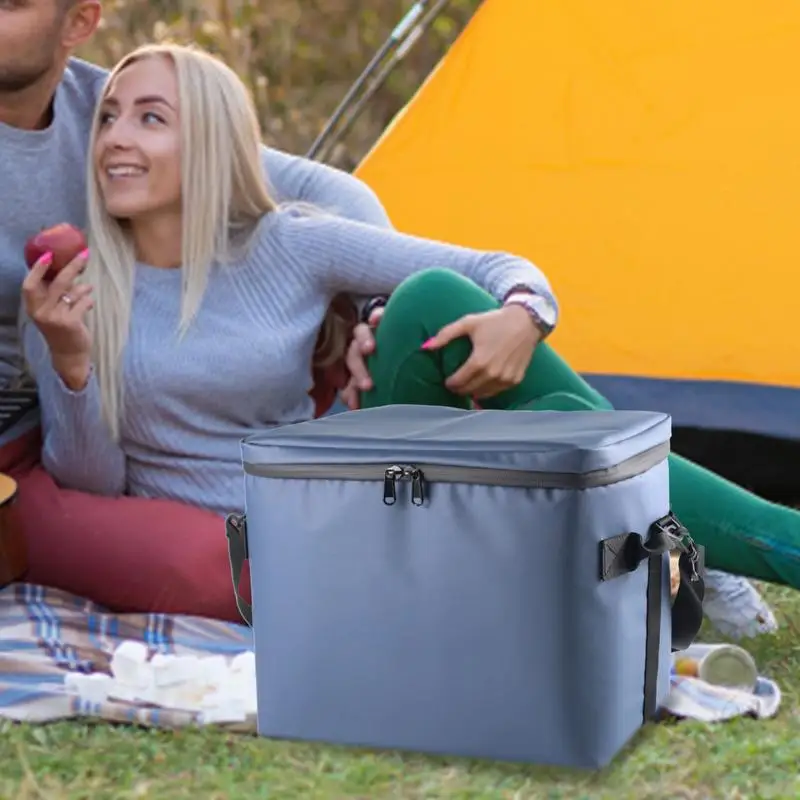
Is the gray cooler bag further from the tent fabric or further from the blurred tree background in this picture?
the blurred tree background

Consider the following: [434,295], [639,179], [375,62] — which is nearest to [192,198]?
[434,295]

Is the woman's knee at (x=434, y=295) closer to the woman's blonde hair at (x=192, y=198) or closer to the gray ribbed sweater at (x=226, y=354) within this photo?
the gray ribbed sweater at (x=226, y=354)

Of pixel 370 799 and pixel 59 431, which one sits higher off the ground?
pixel 59 431

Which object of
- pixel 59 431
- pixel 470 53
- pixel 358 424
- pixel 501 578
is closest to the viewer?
pixel 501 578

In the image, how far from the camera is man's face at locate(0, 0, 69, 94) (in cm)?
211

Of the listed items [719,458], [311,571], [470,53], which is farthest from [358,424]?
[470,53]

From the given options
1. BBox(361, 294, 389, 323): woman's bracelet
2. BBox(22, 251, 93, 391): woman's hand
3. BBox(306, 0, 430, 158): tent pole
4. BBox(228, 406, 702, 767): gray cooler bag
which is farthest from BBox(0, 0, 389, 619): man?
BBox(306, 0, 430, 158): tent pole

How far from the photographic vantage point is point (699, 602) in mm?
1511

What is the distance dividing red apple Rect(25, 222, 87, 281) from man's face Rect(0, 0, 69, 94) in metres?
0.31

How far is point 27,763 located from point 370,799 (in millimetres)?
348

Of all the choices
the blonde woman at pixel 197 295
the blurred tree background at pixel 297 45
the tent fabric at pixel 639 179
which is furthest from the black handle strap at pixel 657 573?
the blurred tree background at pixel 297 45

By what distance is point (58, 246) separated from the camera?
1.92 metres

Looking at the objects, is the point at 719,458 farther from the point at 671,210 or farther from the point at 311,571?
the point at 311,571

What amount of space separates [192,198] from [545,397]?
0.53 metres
